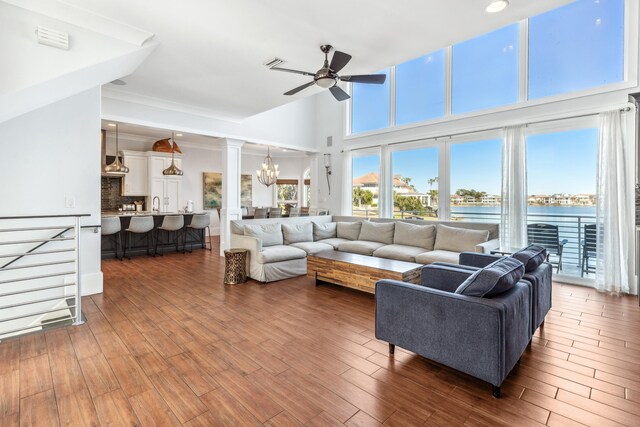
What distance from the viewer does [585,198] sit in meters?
4.61

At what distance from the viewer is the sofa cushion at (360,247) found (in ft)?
17.0

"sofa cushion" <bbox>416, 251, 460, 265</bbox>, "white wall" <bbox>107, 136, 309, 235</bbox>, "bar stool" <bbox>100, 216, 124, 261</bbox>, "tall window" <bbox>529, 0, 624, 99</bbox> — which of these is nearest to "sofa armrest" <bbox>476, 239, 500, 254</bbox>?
"sofa cushion" <bbox>416, 251, 460, 265</bbox>

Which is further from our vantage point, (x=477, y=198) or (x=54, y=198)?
(x=477, y=198)

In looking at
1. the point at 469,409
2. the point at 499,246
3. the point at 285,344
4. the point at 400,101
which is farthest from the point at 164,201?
the point at 469,409

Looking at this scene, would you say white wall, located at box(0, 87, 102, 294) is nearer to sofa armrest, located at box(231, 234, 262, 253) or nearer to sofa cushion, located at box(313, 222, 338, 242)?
sofa armrest, located at box(231, 234, 262, 253)

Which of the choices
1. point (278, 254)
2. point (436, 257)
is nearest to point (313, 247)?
point (278, 254)

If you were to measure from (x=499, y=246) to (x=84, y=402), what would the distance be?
539cm

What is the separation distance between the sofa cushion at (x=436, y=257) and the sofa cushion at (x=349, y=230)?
1.74 m

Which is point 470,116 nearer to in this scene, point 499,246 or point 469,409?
point 499,246

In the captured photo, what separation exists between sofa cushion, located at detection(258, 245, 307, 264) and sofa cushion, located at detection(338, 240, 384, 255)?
2.58ft

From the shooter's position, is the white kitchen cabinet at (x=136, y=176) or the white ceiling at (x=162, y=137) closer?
the white ceiling at (x=162, y=137)

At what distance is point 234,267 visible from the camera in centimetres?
457

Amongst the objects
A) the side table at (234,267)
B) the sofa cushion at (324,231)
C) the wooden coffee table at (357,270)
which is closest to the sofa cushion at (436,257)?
the wooden coffee table at (357,270)

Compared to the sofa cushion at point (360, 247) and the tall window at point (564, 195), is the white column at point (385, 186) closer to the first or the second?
the sofa cushion at point (360, 247)
